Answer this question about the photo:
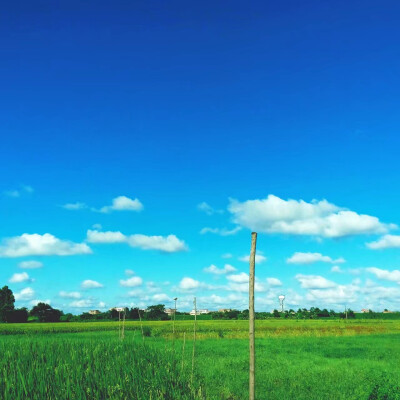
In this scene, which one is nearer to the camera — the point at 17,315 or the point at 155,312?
the point at 17,315

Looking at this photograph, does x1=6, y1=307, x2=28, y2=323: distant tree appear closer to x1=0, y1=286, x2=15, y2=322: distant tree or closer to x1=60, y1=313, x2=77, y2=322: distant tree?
x1=0, y1=286, x2=15, y2=322: distant tree

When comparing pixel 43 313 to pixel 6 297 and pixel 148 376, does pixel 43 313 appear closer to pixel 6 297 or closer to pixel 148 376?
pixel 6 297

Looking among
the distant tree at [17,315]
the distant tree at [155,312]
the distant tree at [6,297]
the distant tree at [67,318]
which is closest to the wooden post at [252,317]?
the distant tree at [155,312]

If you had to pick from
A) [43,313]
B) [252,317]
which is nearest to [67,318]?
[43,313]

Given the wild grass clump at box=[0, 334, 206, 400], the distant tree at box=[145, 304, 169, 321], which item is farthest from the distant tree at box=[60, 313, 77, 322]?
the wild grass clump at box=[0, 334, 206, 400]

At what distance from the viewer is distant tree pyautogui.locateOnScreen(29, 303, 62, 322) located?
64.6 m

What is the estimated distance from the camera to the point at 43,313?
6481 centimetres

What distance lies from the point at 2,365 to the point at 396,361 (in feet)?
50.5

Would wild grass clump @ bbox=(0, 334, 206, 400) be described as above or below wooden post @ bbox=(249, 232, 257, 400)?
below

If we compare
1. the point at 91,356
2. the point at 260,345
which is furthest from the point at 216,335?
the point at 91,356

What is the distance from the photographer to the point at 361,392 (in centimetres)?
831

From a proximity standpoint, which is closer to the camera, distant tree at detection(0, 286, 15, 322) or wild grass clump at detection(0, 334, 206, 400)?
wild grass clump at detection(0, 334, 206, 400)

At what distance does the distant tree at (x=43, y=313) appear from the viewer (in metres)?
64.6

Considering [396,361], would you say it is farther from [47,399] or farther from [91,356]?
[47,399]
